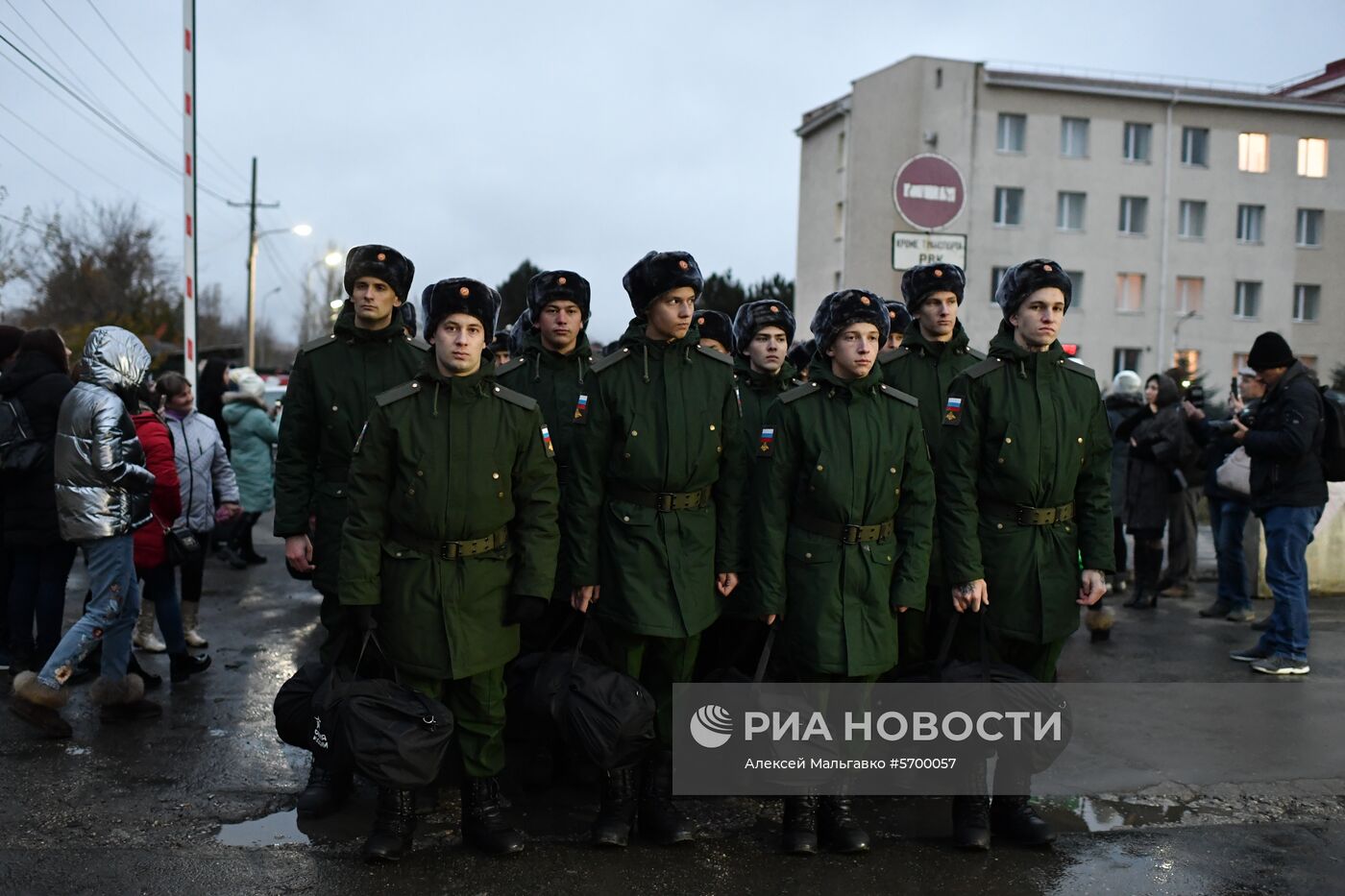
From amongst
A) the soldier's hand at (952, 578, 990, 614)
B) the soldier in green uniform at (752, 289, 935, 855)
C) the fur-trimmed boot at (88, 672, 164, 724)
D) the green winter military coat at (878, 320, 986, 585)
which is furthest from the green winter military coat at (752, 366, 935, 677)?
the fur-trimmed boot at (88, 672, 164, 724)

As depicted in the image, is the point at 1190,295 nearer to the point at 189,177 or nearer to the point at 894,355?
the point at 189,177

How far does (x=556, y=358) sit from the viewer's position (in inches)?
234

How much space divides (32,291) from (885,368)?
44.2 metres

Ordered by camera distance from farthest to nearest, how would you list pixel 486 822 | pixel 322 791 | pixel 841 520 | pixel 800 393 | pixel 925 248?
pixel 925 248
pixel 322 791
pixel 800 393
pixel 841 520
pixel 486 822

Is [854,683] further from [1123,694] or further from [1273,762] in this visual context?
[1123,694]

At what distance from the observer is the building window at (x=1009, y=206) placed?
44.8 metres

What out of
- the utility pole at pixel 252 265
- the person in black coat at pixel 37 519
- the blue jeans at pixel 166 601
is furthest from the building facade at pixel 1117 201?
the person in black coat at pixel 37 519

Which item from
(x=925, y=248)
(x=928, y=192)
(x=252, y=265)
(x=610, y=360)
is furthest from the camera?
(x=252, y=265)

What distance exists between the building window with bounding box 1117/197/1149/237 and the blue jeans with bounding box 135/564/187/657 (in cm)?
4520

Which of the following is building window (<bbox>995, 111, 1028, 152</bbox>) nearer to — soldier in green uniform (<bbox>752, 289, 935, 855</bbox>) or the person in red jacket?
the person in red jacket

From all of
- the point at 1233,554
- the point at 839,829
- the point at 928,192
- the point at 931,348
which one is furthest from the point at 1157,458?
the point at 839,829

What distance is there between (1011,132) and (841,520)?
43.7m

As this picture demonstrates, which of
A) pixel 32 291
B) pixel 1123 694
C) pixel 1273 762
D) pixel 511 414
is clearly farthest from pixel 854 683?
pixel 32 291

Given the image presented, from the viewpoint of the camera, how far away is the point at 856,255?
44.5 metres
